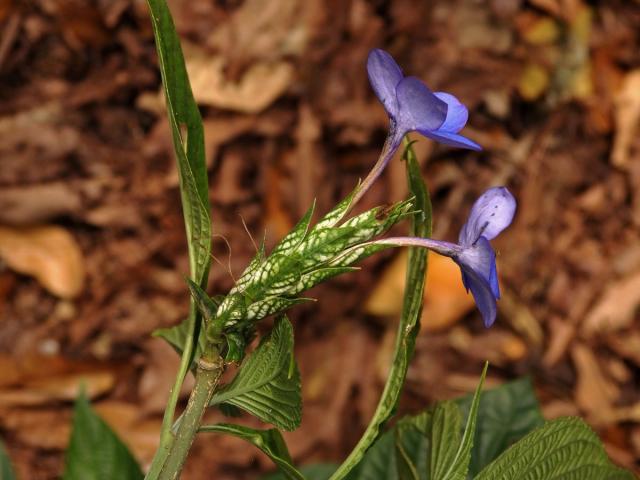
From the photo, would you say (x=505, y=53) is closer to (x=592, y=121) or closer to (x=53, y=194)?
(x=592, y=121)

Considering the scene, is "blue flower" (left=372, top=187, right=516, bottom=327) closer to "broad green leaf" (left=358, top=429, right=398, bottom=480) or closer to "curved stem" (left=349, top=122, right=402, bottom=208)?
"curved stem" (left=349, top=122, right=402, bottom=208)

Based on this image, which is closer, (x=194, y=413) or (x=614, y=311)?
(x=194, y=413)

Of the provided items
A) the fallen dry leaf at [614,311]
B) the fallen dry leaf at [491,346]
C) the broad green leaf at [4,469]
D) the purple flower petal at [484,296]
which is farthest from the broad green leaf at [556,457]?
the fallen dry leaf at [614,311]

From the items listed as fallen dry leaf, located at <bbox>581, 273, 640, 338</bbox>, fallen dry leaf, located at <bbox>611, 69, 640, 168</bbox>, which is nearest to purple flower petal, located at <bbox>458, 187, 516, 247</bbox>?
fallen dry leaf, located at <bbox>581, 273, 640, 338</bbox>

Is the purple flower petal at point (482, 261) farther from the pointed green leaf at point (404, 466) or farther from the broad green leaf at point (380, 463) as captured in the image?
the broad green leaf at point (380, 463)

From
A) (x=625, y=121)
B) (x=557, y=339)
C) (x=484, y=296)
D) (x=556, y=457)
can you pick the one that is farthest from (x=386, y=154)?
(x=625, y=121)

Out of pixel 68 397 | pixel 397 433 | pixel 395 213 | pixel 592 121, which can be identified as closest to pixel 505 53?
pixel 592 121

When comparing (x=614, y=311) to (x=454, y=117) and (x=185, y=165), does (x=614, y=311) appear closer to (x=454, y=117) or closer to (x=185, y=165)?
(x=454, y=117)
